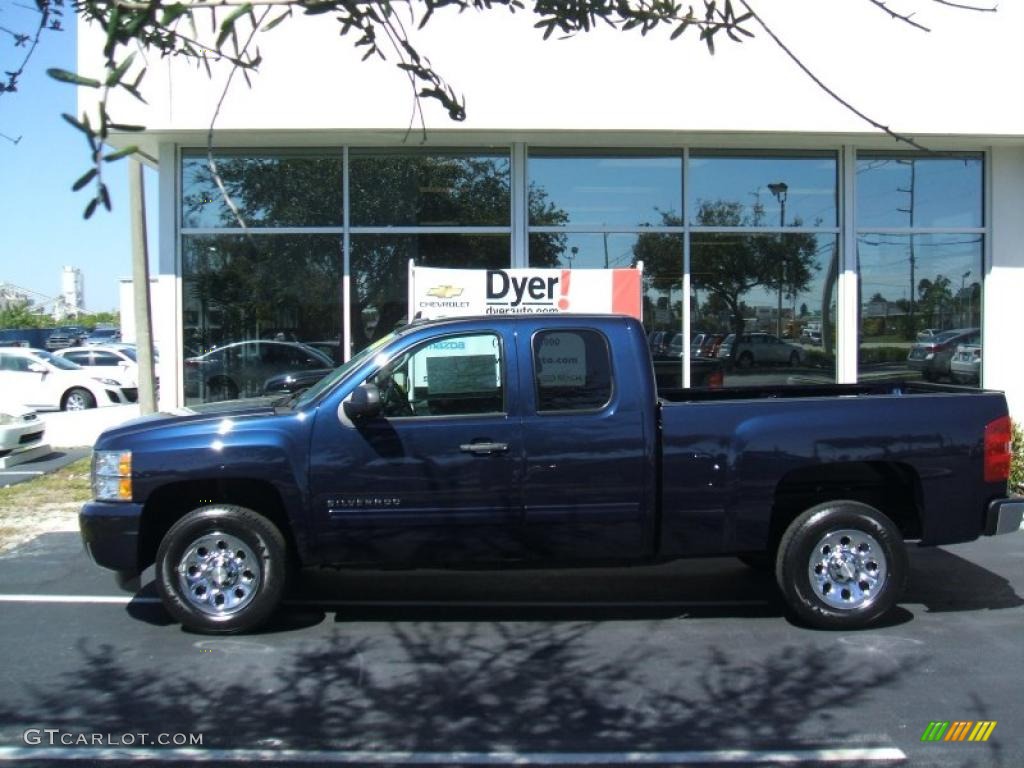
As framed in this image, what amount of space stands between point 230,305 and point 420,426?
648 cm

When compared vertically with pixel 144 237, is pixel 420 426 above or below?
below

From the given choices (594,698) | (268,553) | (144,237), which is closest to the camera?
(594,698)

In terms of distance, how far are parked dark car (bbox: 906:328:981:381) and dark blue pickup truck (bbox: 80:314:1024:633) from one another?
6396 millimetres

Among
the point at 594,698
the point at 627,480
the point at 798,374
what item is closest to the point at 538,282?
the point at 798,374

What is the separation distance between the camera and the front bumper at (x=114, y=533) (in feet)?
19.4

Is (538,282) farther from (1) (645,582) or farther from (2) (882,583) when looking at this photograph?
(2) (882,583)

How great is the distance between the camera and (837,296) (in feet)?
39.5

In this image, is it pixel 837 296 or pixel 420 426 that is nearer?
pixel 420 426

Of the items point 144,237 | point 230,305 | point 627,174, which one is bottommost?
point 230,305

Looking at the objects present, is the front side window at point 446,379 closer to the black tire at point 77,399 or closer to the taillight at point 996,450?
the taillight at point 996,450

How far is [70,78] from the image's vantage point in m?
2.51

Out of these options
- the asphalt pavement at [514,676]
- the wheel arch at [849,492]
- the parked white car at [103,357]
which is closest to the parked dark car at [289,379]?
the asphalt pavement at [514,676]

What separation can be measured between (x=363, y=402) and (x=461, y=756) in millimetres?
2159
